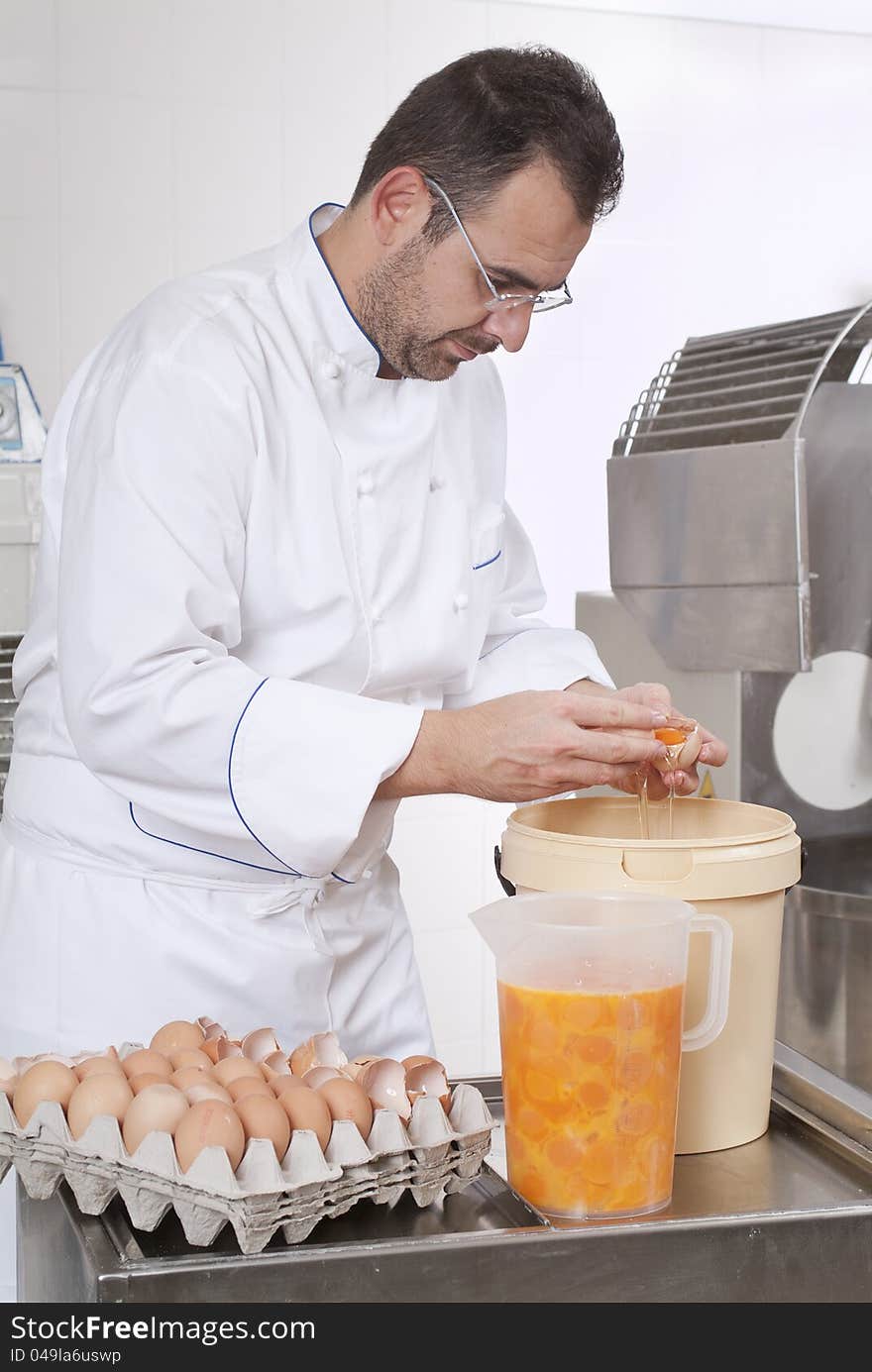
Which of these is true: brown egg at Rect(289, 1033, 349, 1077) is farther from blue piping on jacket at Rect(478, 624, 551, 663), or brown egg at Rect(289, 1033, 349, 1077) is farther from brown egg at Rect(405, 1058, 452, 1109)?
blue piping on jacket at Rect(478, 624, 551, 663)

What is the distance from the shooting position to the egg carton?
2.66ft

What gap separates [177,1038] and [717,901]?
386mm

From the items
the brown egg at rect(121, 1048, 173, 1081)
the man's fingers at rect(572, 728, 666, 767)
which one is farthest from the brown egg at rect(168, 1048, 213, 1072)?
the man's fingers at rect(572, 728, 666, 767)

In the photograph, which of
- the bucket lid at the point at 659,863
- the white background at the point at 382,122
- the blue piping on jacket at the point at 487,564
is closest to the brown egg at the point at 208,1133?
the bucket lid at the point at 659,863

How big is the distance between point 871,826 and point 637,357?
183 cm

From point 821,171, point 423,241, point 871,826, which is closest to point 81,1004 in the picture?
point 423,241

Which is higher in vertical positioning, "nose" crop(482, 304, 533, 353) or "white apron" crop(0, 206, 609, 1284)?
"nose" crop(482, 304, 533, 353)

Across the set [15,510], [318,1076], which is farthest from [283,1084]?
[15,510]

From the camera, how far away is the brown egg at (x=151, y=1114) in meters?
0.85

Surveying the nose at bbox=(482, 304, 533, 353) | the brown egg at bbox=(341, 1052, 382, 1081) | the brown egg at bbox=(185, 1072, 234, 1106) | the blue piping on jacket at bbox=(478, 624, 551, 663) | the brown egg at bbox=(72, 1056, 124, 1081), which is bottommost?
the brown egg at bbox=(341, 1052, 382, 1081)

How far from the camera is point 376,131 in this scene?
3.46m

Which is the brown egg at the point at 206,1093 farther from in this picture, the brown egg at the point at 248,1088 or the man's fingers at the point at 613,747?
the man's fingers at the point at 613,747

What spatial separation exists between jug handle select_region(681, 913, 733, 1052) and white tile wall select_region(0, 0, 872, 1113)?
2.39 metres

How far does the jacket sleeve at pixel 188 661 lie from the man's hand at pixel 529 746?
3cm
